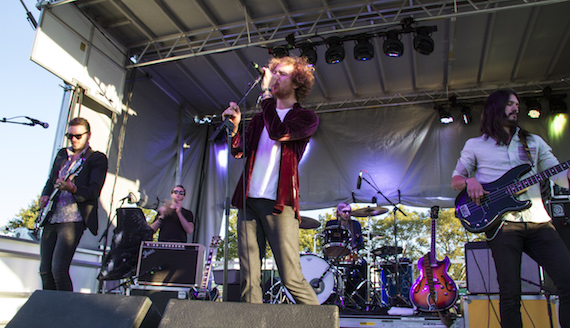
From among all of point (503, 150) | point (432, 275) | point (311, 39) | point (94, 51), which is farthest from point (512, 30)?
point (94, 51)

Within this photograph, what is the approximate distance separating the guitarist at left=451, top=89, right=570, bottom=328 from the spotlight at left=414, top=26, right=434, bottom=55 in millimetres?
3597

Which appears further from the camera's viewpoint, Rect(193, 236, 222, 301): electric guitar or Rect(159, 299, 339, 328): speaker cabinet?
Rect(193, 236, 222, 301): electric guitar

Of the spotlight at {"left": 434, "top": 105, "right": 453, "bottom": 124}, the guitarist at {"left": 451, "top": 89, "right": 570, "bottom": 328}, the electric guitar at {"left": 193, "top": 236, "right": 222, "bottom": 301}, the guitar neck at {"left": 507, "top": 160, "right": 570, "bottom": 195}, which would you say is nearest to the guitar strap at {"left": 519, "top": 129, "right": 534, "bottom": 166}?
the guitarist at {"left": 451, "top": 89, "right": 570, "bottom": 328}

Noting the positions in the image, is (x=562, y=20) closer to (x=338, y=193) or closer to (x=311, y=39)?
(x=311, y=39)

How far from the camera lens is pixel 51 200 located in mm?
3287

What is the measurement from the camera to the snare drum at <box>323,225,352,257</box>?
21.0 ft

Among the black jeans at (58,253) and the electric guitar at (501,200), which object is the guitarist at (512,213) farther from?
the black jeans at (58,253)

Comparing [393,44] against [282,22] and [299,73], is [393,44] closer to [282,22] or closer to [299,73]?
[282,22]

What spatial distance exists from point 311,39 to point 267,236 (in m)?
5.56

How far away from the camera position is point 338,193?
8492mm

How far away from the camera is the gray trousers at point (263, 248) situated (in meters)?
2.04

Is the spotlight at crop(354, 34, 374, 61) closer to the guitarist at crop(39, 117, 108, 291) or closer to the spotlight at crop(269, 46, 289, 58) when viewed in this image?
the spotlight at crop(269, 46, 289, 58)

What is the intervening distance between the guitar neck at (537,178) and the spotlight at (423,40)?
4.00 m

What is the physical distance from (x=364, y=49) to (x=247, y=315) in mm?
5635
